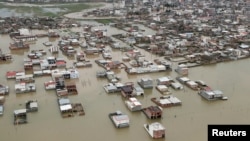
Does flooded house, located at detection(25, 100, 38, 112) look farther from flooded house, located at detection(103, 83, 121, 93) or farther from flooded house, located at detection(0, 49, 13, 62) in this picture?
flooded house, located at detection(0, 49, 13, 62)

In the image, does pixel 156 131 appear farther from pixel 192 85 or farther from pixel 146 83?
pixel 192 85


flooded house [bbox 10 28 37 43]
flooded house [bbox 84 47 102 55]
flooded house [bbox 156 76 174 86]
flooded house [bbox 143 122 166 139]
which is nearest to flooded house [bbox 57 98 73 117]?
flooded house [bbox 143 122 166 139]

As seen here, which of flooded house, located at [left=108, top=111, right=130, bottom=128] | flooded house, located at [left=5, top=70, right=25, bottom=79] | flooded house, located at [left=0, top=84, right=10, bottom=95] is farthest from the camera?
flooded house, located at [left=5, top=70, right=25, bottom=79]

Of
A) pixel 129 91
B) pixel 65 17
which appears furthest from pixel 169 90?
pixel 65 17

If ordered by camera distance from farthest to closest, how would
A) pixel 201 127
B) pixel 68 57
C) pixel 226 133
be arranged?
pixel 68 57 → pixel 201 127 → pixel 226 133

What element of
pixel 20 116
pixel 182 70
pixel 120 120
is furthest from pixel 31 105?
pixel 182 70

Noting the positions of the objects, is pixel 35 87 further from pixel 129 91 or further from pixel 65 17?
pixel 65 17
